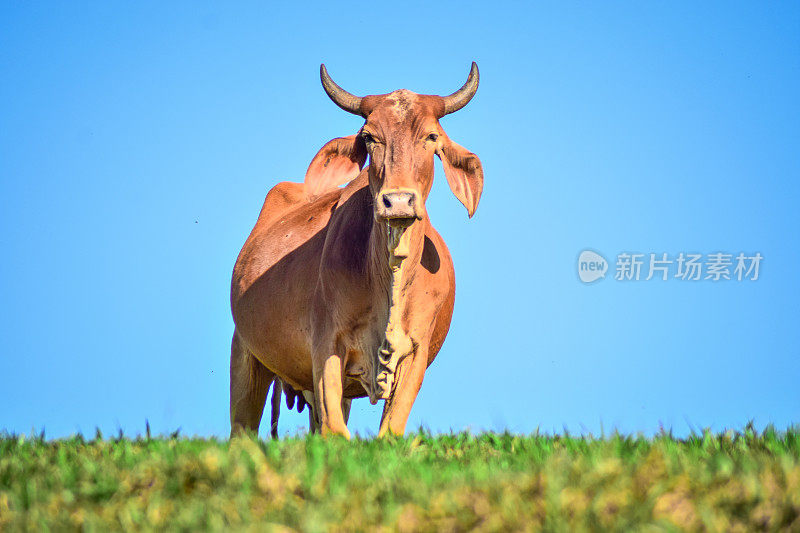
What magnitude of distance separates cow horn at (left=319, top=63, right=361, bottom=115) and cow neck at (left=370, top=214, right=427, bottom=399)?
0.86 m

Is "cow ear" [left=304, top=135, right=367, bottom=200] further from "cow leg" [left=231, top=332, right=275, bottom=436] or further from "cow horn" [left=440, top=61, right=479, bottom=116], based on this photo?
"cow leg" [left=231, top=332, right=275, bottom=436]

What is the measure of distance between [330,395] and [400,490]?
9.47 ft

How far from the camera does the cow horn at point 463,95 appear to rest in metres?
6.71

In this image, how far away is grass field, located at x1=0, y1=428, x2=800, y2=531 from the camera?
338cm

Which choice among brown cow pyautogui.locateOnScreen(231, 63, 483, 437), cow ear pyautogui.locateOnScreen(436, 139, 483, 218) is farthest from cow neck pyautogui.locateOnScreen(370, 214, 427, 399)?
cow ear pyautogui.locateOnScreen(436, 139, 483, 218)

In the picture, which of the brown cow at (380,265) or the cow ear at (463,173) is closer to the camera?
the brown cow at (380,265)

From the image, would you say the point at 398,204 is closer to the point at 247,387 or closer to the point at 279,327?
the point at 279,327

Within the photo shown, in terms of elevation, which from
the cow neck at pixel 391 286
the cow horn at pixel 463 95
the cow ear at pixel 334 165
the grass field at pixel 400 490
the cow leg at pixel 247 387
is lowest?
the grass field at pixel 400 490

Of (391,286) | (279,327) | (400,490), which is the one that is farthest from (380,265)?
(400,490)

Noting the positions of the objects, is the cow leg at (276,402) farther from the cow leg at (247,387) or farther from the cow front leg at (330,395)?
the cow front leg at (330,395)

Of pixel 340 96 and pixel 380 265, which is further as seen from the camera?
pixel 340 96

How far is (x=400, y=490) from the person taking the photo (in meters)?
3.74

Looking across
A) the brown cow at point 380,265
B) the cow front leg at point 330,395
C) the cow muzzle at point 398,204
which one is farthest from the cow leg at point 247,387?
the cow muzzle at point 398,204

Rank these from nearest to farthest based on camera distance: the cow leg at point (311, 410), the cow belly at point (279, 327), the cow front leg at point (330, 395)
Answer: the cow front leg at point (330, 395) → the cow belly at point (279, 327) → the cow leg at point (311, 410)
